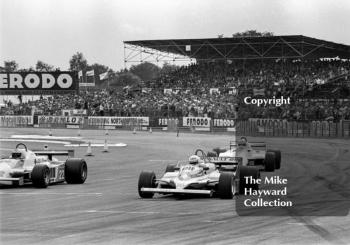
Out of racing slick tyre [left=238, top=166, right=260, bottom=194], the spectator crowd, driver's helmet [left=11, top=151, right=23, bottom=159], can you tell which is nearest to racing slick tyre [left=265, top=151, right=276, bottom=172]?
racing slick tyre [left=238, top=166, right=260, bottom=194]

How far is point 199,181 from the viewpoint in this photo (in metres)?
16.3

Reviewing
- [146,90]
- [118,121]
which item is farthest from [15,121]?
A: [146,90]

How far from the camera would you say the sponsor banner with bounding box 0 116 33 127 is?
6952 cm

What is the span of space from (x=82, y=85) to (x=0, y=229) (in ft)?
262

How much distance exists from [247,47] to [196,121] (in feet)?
33.5

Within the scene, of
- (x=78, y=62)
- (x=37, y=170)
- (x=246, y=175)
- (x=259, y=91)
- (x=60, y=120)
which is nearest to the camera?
(x=246, y=175)

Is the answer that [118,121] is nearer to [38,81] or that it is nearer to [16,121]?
[38,81]

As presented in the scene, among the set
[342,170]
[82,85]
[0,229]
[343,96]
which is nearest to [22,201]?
[0,229]

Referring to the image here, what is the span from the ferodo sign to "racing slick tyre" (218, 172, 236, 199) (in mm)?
48986

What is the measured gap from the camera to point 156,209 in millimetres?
14062

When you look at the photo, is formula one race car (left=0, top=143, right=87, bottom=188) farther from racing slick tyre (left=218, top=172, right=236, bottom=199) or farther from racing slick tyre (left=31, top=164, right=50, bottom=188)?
racing slick tyre (left=218, top=172, right=236, bottom=199)

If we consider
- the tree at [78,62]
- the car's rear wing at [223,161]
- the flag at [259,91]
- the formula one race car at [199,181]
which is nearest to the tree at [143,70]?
the tree at [78,62]

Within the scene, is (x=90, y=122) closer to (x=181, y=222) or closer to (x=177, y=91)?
(x=177, y=91)

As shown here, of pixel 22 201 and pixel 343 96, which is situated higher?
pixel 343 96
